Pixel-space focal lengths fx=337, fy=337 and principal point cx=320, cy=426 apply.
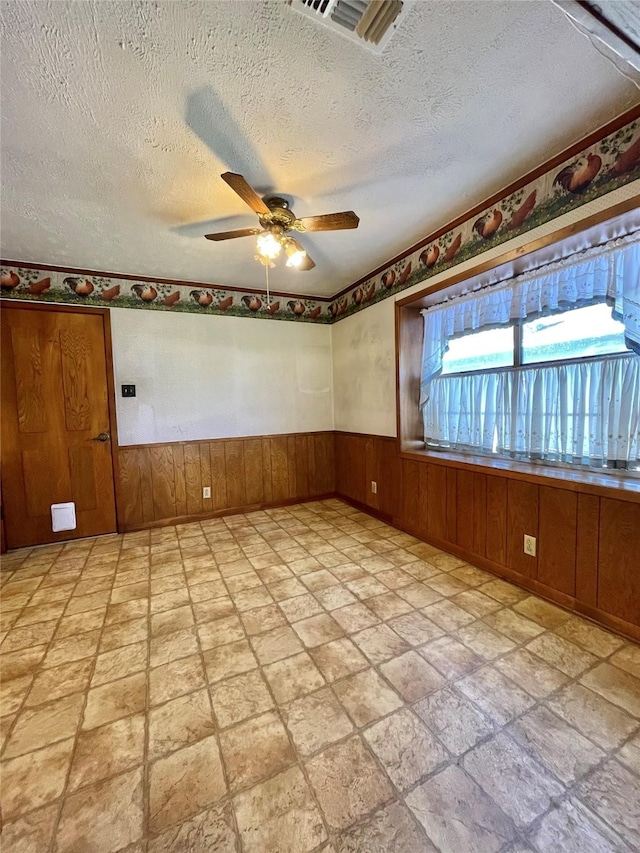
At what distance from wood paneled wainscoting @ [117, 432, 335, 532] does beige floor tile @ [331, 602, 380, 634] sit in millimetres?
2063

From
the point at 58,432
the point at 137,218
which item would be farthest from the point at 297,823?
the point at 58,432

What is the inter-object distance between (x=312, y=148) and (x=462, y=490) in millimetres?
2273

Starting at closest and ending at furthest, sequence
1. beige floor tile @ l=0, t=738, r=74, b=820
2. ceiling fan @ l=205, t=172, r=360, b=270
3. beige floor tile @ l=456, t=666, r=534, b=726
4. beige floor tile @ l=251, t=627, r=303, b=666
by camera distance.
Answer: beige floor tile @ l=0, t=738, r=74, b=820 < beige floor tile @ l=456, t=666, r=534, b=726 < beige floor tile @ l=251, t=627, r=303, b=666 < ceiling fan @ l=205, t=172, r=360, b=270

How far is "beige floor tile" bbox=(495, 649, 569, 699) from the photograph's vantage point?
1.38 meters

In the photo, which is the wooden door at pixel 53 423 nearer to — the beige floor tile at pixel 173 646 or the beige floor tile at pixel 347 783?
the beige floor tile at pixel 173 646

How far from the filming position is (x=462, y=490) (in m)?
2.48

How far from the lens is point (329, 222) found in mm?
1851

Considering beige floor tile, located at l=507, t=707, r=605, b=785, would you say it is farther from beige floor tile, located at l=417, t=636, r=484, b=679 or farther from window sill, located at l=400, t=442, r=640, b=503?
window sill, located at l=400, t=442, r=640, b=503

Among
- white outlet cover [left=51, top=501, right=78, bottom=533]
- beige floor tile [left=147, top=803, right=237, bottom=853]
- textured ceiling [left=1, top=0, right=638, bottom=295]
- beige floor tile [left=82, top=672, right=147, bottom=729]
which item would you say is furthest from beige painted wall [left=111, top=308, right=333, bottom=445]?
beige floor tile [left=147, top=803, right=237, bottom=853]

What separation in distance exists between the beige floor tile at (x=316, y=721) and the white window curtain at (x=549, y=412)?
1.87 metres

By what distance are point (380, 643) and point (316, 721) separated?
1.67ft

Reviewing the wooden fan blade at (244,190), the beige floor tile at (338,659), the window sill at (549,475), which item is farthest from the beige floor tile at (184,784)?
the wooden fan blade at (244,190)

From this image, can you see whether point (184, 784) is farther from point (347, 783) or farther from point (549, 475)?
point (549, 475)

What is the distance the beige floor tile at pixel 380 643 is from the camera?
1585 mm
